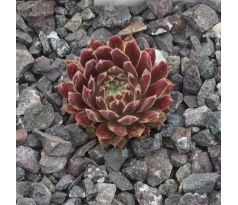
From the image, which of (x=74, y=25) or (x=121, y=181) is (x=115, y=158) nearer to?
(x=121, y=181)

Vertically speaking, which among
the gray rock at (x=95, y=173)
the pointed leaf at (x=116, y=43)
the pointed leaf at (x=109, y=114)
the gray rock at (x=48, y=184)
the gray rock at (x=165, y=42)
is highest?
the pointed leaf at (x=116, y=43)

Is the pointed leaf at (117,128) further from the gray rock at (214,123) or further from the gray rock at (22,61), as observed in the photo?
the gray rock at (22,61)

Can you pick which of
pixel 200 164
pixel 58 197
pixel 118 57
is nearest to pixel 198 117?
pixel 200 164

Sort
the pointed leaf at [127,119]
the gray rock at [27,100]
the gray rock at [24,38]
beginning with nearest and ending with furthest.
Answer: the pointed leaf at [127,119]
the gray rock at [27,100]
the gray rock at [24,38]

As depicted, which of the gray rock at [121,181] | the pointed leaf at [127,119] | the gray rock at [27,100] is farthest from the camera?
the gray rock at [27,100]

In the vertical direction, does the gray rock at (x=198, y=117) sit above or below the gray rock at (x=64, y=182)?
above

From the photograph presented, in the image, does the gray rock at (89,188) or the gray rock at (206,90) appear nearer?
the gray rock at (89,188)

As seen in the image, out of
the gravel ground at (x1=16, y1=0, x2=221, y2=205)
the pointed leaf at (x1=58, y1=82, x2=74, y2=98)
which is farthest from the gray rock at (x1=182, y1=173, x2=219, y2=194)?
the pointed leaf at (x1=58, y1=82, x2=74, y2=98)

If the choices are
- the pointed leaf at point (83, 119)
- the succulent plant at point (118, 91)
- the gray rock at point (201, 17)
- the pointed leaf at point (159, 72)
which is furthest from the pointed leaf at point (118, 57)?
the gray rock at point (201, 17)
